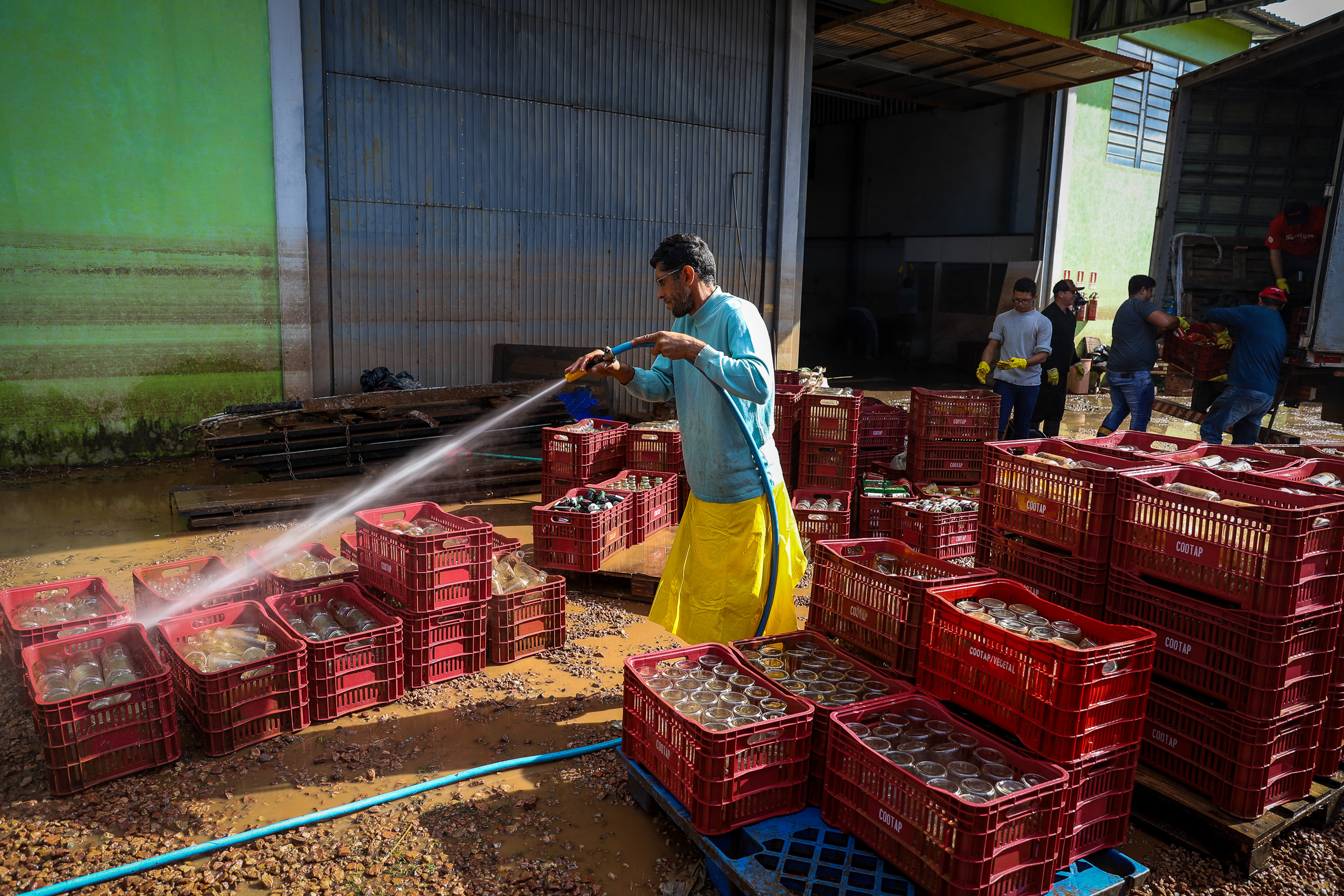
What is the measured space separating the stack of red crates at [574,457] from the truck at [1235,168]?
24.6 ft

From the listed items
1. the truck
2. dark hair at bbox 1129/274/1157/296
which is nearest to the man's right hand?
dark hair at bbox 1129/274/1157/296

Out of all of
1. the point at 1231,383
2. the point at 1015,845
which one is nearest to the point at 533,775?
the point at 1015,845

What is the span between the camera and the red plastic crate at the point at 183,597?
4.79 meters

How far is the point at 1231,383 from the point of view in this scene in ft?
28.0

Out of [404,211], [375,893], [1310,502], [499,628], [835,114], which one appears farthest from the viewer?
[835,114]

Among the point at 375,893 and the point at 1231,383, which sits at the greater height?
the point at 1231,383

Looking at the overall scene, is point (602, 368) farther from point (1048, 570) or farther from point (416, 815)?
point (1048, 570)

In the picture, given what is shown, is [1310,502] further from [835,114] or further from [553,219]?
[835,114]

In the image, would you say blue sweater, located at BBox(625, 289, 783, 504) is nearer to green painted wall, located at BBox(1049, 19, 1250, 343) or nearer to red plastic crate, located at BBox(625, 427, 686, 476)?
red plastic crate, located at BBox(625, 427, 686, 476)

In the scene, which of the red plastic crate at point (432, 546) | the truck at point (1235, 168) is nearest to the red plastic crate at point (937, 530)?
the red plastic crate at point (432, 546)

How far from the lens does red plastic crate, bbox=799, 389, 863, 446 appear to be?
7.69 m

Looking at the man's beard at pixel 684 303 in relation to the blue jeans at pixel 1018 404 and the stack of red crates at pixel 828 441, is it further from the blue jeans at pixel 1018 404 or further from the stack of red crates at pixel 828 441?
the blue jeans at pixel 1018 404

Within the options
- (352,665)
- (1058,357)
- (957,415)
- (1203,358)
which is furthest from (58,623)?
(1203,358)

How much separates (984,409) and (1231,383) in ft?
8.78
